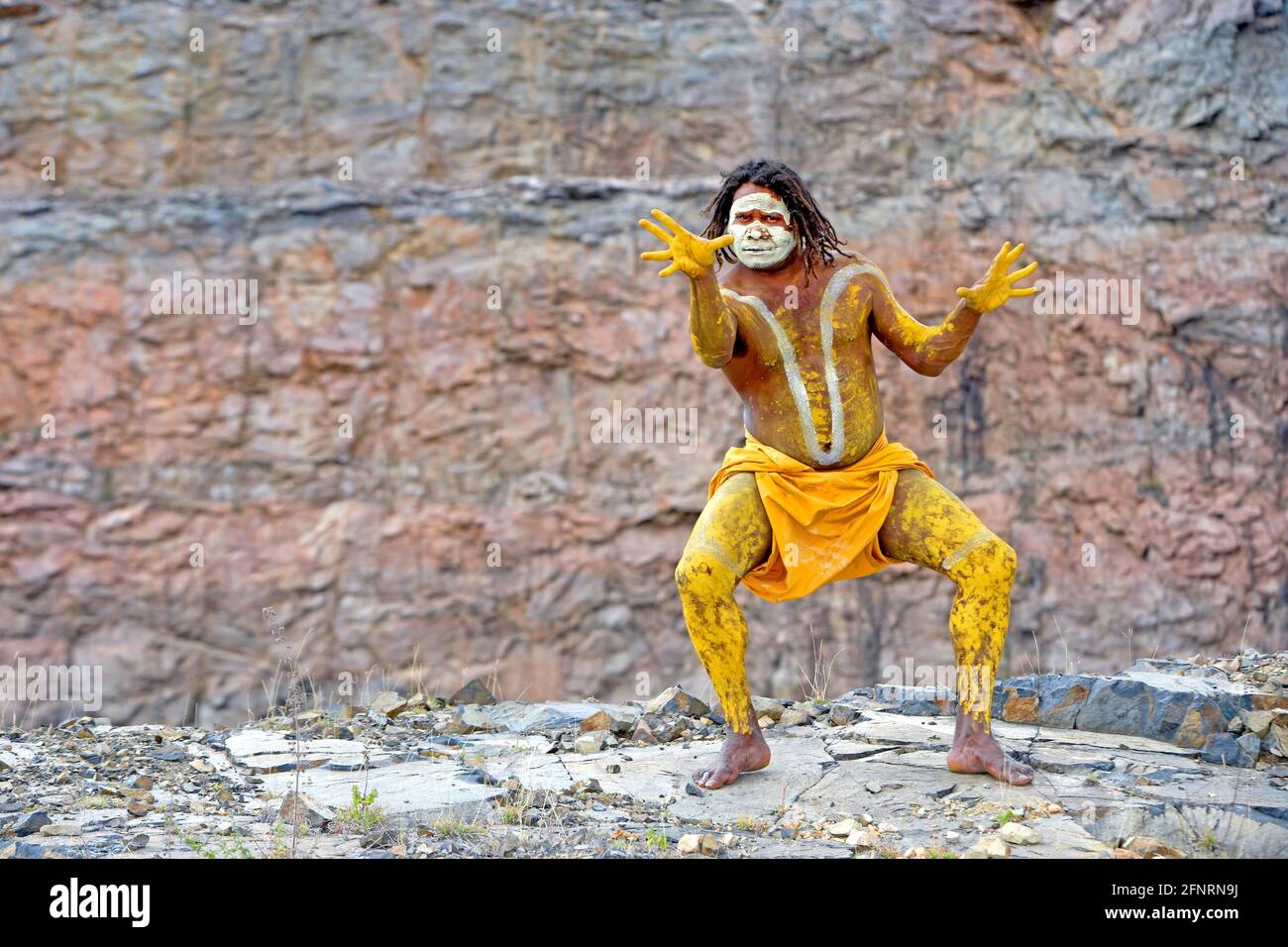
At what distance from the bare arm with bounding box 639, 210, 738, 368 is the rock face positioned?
6.73m

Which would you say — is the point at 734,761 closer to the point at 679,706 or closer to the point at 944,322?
the point at 679,706

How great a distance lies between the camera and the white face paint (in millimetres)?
4789

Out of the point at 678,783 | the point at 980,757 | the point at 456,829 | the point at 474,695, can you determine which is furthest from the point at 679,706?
the point at 456,829

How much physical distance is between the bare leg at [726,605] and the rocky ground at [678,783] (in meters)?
0.12

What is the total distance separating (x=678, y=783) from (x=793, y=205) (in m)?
2.13

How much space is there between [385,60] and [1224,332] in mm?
8070

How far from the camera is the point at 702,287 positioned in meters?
4.35

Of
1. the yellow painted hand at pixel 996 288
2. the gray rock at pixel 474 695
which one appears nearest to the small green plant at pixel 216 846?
the gray rock at pixel 474 695

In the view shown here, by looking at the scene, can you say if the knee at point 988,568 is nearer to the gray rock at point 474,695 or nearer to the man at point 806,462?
the man at point 806,462

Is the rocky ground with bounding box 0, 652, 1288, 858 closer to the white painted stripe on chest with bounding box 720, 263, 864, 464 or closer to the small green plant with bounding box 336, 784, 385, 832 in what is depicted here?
the small green plant with bounding box 336, 784, 385, 832

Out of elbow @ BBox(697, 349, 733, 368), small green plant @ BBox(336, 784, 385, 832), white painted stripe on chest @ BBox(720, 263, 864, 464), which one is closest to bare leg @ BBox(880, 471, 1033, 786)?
white painted stripe on chest @ BBox(720, 263, 864, 464)

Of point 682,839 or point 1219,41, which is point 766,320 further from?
point 1219,41

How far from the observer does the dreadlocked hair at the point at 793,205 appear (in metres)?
4.82

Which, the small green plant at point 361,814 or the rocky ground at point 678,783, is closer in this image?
the rocky ground at point 678,783
